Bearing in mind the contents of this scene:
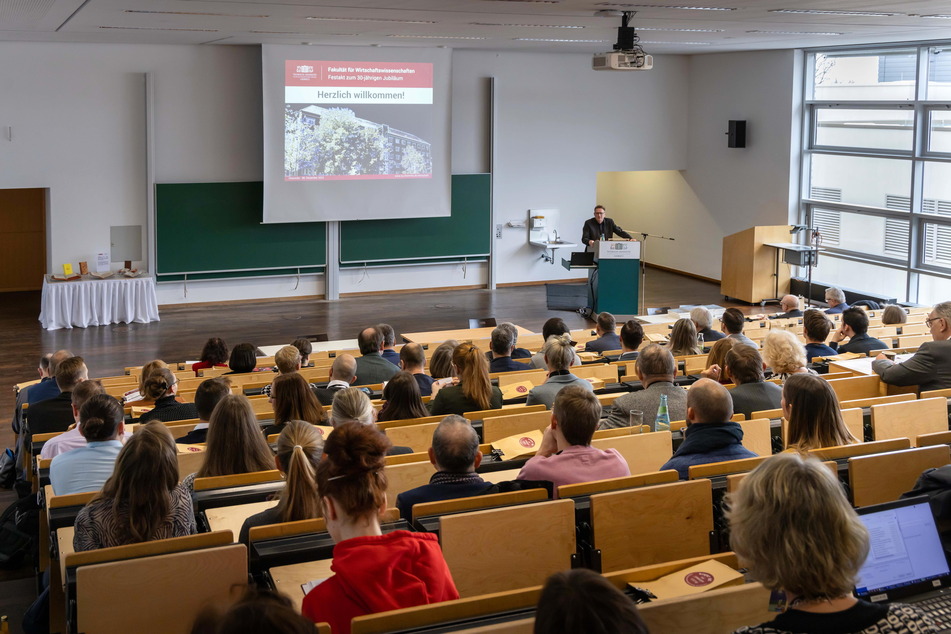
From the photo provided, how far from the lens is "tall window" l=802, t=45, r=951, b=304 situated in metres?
13.2

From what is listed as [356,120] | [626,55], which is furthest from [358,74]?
[626,55]

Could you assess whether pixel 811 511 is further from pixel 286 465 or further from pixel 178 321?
pixel 178 321

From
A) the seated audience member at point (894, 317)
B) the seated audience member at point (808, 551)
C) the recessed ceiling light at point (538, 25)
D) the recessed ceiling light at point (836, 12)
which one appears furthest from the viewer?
the recessed ceiling light at point (538, 25)

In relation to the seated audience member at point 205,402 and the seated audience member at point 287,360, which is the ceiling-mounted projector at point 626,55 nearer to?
the seated audience member at point 287,360

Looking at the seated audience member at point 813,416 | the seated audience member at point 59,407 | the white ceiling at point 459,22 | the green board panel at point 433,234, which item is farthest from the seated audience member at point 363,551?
the green board panel at point 433,234

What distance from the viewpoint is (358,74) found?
14414 mm

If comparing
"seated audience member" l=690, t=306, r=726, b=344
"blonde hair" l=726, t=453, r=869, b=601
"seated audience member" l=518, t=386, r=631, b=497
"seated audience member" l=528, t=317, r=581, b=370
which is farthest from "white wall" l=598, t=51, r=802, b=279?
"blonde hair" l=726, t=453, r=869, b=601

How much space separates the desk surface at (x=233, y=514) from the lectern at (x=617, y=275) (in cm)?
959

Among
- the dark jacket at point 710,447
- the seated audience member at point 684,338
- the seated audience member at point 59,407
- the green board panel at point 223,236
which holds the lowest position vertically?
the seated audience member at point 59,407

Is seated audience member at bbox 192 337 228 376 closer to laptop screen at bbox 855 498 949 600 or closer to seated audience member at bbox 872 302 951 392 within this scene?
seated audience member at bbox 872 302 951 392

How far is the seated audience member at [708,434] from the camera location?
4.13 meters

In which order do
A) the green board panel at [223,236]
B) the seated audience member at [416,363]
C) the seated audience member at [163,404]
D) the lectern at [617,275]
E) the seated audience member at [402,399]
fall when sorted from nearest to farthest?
the seated audience member at [402,399]
the seated audience member at [163,404]
the seated audience member at [416,363]
the lectern at [617,275]
the green board panel at [223,236]

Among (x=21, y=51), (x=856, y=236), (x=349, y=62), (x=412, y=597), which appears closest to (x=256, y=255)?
(x=349, y=62)

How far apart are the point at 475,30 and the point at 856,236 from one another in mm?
6785
